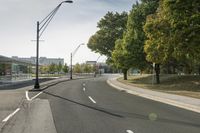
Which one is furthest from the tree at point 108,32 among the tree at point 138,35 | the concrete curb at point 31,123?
the concrete curb at point 31,123

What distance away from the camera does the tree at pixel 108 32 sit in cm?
9194

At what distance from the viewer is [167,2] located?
97.6 feet

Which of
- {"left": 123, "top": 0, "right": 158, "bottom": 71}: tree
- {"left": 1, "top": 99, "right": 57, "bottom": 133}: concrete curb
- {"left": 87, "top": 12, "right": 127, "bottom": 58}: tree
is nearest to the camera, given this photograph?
{"left": 1, "top": 99, "right": 57, "bottom": 133}: concrete curb

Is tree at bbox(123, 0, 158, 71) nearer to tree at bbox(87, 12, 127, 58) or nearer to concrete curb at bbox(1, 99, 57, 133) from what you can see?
concrete curb at bbox(1, 99, 57, 133)

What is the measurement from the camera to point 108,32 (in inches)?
3656

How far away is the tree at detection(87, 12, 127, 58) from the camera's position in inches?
3620

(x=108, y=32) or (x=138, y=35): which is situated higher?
(x=108, y=32)

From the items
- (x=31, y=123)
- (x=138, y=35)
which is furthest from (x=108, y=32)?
(x=31, y=123)

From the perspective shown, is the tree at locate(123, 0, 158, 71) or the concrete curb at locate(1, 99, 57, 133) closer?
the concrete curb at locate(1, 99, 57, 133)

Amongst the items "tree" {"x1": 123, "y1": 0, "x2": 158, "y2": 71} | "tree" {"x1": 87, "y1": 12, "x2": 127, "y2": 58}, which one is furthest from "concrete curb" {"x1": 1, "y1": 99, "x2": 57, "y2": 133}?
"tree" {"x1": 87, "y1": 12, "x2": 127, "y2": 58}

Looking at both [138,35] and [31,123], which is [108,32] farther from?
[31,123]

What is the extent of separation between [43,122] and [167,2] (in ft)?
65.0

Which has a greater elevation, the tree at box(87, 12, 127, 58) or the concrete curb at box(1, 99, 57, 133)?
the tree at box(87, 12, 127, 58)

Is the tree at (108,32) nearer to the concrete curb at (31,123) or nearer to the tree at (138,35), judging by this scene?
the tree at (138,35)
